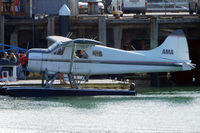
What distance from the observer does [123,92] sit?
1206 inches

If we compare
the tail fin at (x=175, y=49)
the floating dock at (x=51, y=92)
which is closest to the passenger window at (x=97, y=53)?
the floating dock at (x=51, y=92)

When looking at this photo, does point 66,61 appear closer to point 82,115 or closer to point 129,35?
point 82,115

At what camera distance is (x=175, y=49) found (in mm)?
32000

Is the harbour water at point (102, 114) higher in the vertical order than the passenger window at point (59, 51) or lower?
lower

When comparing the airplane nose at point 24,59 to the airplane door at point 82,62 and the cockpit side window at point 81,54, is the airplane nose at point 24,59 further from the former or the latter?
the cockpit side window at point 81,54

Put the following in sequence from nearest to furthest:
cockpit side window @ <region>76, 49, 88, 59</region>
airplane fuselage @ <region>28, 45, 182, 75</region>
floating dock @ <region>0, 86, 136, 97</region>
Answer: floating dock @ <region>0, 86, 136, 97</region> < airplane fuselage @ <region>28, 45, 182, 75</region> < cockpit side window @ <region>76, 49, 88, 59</region>

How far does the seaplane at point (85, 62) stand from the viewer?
30.0 m

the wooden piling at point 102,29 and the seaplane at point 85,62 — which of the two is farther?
the wooden piling at point 102,29

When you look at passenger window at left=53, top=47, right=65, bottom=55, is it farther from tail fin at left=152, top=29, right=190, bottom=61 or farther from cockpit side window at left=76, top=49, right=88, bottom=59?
tail fin at left=152, top=29, right=190, bottom=61

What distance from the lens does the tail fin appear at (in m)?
31.8

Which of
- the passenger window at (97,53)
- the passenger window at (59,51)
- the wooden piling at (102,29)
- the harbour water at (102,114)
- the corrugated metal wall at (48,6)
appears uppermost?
the corrugated metal wall at (48,6)

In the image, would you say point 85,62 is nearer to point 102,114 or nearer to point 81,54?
point 81,54

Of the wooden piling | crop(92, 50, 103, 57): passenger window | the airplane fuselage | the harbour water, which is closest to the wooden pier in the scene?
the wooden piling

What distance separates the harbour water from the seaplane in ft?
1.29
